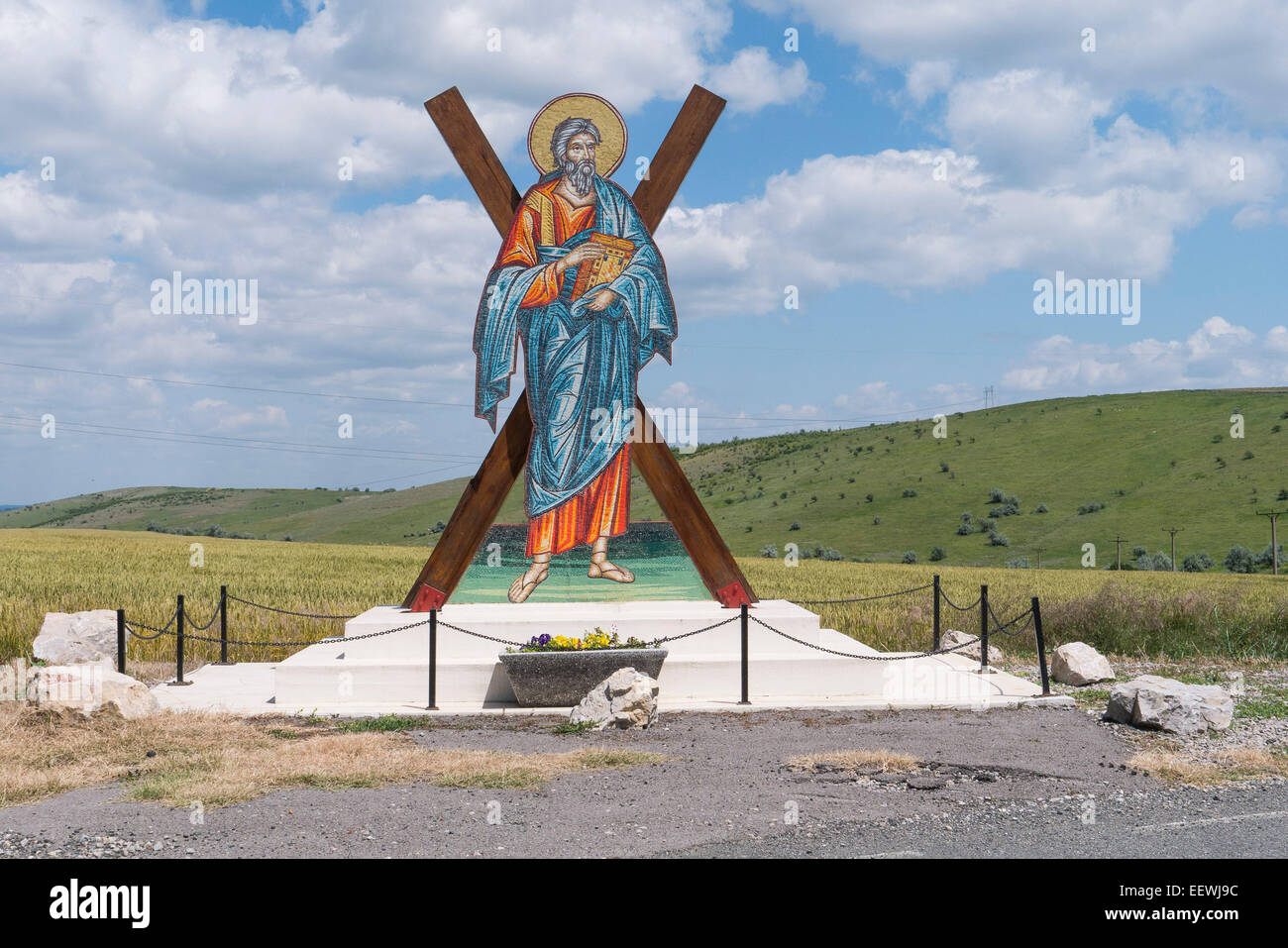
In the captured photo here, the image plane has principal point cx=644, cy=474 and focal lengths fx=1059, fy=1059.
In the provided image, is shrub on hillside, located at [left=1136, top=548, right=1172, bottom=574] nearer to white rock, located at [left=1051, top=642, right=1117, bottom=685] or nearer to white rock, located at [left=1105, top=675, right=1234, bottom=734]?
white rock, located at [left=1051, top=642, right=1117, bottom=685]

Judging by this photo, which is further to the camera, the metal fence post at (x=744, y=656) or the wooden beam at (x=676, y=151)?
the wooden beam at (x=676, y=151)

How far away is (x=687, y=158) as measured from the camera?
13469mm

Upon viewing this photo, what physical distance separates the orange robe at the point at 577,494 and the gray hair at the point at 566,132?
415 millimetres

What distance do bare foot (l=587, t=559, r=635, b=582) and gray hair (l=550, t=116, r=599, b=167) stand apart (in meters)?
4.99

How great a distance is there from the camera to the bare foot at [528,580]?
13.2m

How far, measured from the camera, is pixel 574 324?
519 inches

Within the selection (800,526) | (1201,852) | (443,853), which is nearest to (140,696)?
(443,853)

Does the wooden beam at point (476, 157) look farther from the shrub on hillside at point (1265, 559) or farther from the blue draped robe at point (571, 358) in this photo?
the shrub on hillside at point (1265, 559)

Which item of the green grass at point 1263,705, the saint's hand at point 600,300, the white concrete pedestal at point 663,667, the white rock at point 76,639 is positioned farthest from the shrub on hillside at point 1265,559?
the white rock at point 76,639

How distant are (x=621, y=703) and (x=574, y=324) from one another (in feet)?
16.3

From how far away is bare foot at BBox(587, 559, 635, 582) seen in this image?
13242mm

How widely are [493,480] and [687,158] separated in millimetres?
4769

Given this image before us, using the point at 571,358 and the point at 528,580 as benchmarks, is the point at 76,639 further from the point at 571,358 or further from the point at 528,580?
the point at 571,358

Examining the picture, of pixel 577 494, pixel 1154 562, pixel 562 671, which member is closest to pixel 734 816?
pixel 562 671
